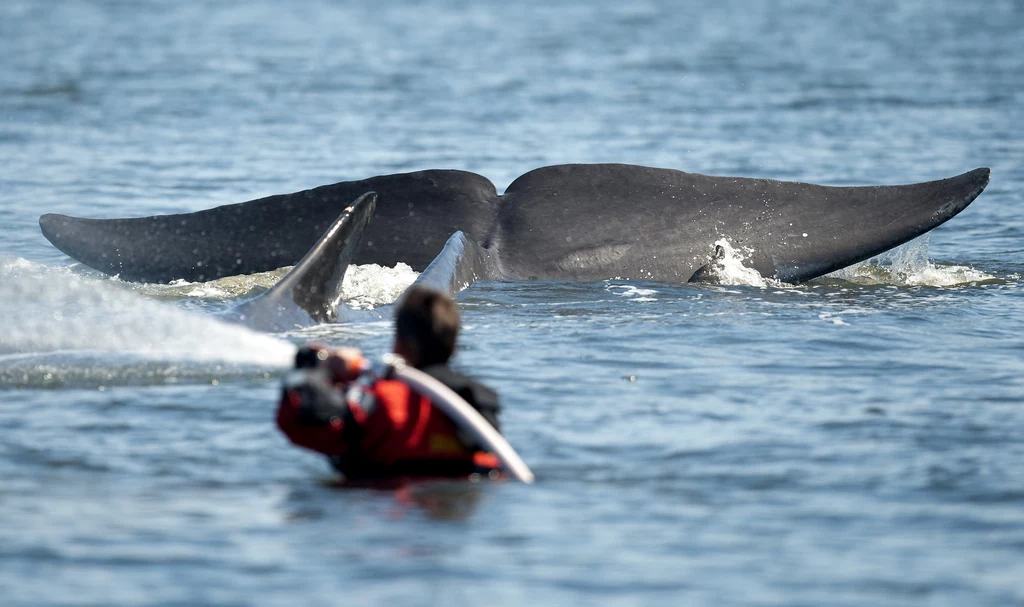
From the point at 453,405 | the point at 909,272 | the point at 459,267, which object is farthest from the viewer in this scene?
the point at 909,272

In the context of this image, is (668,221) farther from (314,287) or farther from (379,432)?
(379,432)

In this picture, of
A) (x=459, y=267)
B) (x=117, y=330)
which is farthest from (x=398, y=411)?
(x=459, y=267)

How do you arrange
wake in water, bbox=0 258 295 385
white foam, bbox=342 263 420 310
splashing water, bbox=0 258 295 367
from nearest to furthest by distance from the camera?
wake in water, bbox=0 258 295 385
splashing water, bbox=0 258 295 367
white foam, bbox=342 263 420 310

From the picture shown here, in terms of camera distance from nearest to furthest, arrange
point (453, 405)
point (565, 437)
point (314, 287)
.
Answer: point (453, 405)
point (565, 437)
point (314, 287)

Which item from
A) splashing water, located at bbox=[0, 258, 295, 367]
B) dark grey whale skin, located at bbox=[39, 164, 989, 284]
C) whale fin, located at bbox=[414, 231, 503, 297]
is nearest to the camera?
splashing water, located at bbox=[0, 258, 295, 367]

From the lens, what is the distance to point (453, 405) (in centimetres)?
578

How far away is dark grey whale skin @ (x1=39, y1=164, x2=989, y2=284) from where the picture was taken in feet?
33.0

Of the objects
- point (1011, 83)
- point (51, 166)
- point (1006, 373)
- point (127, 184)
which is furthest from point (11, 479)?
point (1011, 83)

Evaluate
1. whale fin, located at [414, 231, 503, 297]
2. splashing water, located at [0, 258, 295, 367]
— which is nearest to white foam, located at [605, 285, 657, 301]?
whale fin, located at [414, 231, 503, 297]

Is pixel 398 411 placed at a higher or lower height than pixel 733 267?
lower

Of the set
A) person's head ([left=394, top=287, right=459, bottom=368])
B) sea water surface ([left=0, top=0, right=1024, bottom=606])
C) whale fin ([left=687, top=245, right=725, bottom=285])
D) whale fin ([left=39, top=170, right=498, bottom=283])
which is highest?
whale fin ([left=39, top=170, right=498, bottom=283])

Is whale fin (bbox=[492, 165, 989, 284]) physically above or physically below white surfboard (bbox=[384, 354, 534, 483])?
above

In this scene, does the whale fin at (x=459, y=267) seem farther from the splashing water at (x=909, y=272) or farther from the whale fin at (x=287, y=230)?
the splashing water at (x=909, y=272)

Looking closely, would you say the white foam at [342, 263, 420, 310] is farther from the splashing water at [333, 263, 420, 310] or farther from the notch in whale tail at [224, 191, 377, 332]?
the notch in whale tail at [224, 191, 377, 332]
